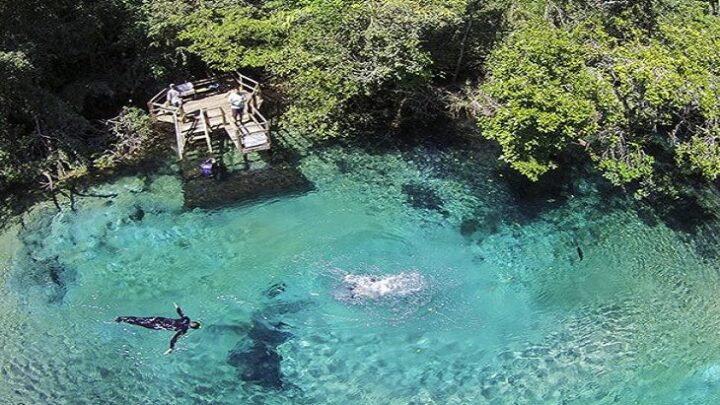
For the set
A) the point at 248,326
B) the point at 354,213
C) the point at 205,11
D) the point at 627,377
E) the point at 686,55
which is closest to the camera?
the point at 627,377

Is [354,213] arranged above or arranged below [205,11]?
below

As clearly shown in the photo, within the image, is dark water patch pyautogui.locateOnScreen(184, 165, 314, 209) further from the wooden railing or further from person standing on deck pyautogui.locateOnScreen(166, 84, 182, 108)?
person standing on deck pyautogui.locateOnScreen(166, 84, 182, 108)

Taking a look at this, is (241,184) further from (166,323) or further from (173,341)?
(173,341)

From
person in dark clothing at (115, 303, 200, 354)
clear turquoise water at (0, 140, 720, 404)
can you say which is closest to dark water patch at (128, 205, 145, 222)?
clear turquoise water at (0, 140, 720, 404)

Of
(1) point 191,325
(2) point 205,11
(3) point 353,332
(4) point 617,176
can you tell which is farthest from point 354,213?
(2) point 205,11

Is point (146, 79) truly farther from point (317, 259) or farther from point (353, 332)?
point (353, 332)
